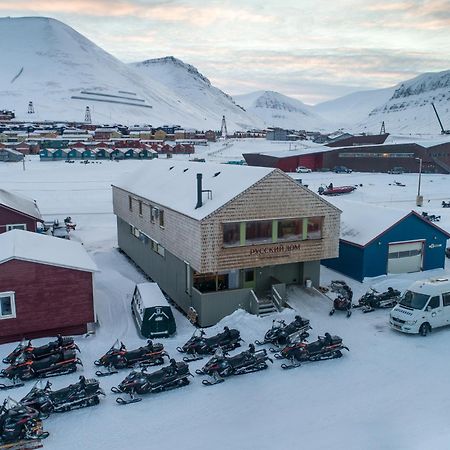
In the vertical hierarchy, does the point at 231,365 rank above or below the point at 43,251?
below

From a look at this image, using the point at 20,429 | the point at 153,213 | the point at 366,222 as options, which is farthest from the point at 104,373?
the point at 366,222

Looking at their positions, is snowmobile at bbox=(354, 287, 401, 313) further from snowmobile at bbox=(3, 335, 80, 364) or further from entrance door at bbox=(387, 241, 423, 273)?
snowmobile at bbox=(3, 335, 80, 364)

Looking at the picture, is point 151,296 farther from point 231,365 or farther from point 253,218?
point 231,365

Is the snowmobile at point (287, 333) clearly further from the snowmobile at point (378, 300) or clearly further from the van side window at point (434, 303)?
the van side window at point (434, 303)

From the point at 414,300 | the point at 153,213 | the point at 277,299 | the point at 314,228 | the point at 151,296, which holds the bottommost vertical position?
the point at 277,299

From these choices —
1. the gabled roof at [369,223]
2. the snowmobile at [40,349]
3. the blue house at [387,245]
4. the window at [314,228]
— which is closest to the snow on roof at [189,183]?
the window at [314,228]

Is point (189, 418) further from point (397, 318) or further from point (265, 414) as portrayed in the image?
point (397, 318)
